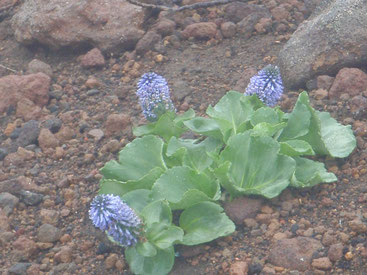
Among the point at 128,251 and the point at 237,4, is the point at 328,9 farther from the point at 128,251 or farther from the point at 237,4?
the point at 128,251

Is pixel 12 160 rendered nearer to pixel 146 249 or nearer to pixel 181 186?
pixel 181 186

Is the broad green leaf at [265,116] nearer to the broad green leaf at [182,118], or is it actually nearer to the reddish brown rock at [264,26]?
the broad green leaf at [182,118]

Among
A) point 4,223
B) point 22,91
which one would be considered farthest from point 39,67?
point 4,223

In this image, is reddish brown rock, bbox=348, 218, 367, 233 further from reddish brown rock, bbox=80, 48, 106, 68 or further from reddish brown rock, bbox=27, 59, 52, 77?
reddish brown rock, bbox=27, 59, 52, 77

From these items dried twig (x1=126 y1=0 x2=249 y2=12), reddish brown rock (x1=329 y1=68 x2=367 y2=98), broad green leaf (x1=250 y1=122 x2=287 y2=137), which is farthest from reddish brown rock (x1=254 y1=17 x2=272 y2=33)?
broad green leaf (x1=250 y1=122 x2=287 y2=137)

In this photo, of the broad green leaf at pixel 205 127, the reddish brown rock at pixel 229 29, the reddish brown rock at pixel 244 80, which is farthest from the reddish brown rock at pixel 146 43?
the broad green leaf at pixel 205 127
